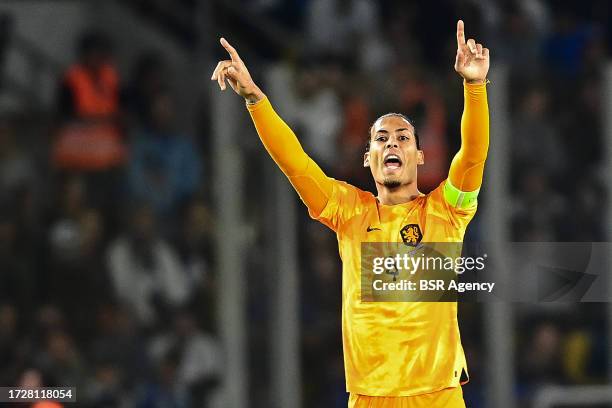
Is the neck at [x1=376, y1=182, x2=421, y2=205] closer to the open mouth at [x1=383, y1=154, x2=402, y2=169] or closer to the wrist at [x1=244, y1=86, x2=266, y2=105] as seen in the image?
the open mouth at [x1=383, y1=154, x2=402, y2=169]

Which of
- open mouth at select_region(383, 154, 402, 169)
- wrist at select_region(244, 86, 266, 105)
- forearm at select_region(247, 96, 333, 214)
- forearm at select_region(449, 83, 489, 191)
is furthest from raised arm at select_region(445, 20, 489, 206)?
wrist at select_region(244, 86, 266, 105)

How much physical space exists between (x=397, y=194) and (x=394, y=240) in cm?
23

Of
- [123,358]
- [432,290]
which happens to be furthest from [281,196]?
[432,290]

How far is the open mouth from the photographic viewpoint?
679 cm

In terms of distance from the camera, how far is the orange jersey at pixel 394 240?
6.64 metres

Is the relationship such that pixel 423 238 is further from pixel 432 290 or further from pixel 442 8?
pixel 442 8

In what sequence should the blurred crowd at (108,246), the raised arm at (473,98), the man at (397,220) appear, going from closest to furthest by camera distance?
the raised arm at (473,98)
the man at (397,220)
the blurred crowd at (108,246)

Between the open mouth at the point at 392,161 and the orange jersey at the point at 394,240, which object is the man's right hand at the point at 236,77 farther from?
the open mouth at the point at 392,161

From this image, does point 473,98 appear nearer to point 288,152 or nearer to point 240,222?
point 288,152

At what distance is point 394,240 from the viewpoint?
6.85m

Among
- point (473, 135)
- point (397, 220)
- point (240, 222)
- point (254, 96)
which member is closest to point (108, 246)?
point (240, 222)

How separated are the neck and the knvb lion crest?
0.49ft

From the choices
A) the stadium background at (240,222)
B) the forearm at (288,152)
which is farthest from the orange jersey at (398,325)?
the stadium background at (240,222)

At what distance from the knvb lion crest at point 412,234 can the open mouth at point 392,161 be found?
0.29 metres
